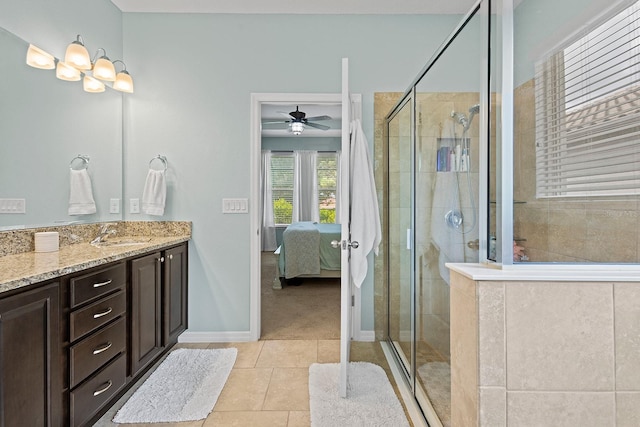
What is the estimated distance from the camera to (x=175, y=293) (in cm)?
248

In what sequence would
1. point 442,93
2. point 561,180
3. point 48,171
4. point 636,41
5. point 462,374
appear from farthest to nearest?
point 48,171 → point 442,93 → point 561,180 → point 636,41 → point 462,374

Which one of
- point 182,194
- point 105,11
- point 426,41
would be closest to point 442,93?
point 426,41

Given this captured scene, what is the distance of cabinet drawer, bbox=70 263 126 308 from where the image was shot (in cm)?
146

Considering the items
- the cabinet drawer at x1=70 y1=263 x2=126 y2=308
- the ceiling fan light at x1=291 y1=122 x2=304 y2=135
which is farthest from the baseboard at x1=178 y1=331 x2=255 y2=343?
the ceiling fan light at x1=291 y1=122 x2=304 y2=135

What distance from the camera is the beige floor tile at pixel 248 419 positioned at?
172 cm

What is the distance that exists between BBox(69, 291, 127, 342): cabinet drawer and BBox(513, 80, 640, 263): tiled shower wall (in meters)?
1.78

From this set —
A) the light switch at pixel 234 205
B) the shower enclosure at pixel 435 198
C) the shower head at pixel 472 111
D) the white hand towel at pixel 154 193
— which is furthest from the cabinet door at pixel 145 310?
the shower head at pixel 472 111

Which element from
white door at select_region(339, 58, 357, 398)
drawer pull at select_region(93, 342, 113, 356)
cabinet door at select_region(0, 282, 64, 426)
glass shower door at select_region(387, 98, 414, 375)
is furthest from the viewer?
glass shower door at select_region(387, 98, 414, 375)

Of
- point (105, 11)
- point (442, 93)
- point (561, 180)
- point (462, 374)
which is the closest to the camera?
point (462, 374)

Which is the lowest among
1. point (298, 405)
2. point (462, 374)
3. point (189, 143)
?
point (298, 405)

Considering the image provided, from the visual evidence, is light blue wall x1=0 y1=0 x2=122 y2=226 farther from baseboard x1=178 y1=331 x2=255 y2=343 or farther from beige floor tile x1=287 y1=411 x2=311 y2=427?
beige floor tile x1=287 y1=411 x2=311 y2=427

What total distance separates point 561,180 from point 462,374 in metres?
1.07

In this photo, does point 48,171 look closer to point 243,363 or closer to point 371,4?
point 243,363

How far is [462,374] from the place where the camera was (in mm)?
1046
